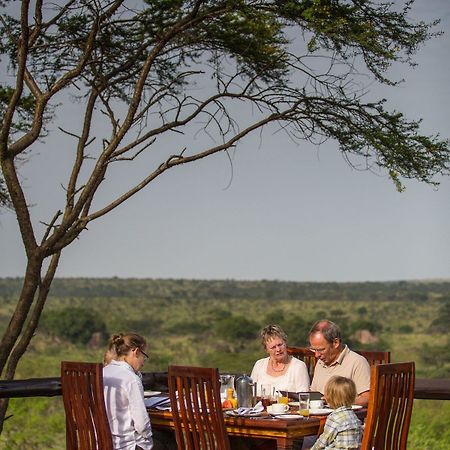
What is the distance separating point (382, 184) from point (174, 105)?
975 inches

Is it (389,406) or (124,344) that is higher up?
(124,344)

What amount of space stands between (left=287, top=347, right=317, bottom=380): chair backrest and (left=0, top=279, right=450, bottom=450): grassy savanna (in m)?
14.6

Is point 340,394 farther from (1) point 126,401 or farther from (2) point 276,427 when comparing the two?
(1) point 126,401

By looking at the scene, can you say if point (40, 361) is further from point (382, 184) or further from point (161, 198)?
point (382, 184)

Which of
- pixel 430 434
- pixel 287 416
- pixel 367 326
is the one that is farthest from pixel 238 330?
pixel 287 416

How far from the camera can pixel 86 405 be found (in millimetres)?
4426

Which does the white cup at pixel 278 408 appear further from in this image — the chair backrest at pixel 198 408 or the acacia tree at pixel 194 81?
the acacia tree at pixel 194 81

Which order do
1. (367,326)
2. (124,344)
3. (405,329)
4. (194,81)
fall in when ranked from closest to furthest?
1. (124,344)
2. (194,81)
3. (405,329)
4. (367,326)

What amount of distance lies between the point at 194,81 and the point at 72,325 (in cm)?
2495

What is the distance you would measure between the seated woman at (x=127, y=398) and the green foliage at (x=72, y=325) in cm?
2668

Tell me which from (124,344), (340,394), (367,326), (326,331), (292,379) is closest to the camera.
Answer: (340,394)

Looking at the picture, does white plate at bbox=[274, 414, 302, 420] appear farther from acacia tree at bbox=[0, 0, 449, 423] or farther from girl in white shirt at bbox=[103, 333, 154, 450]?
acacia tree at bbox=[0, 0, 449, 423]

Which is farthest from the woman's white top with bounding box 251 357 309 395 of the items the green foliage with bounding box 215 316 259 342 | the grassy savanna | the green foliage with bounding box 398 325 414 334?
the green foliage with bounding box 398 325 414 334

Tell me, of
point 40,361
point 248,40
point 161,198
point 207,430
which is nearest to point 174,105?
point 248,40
